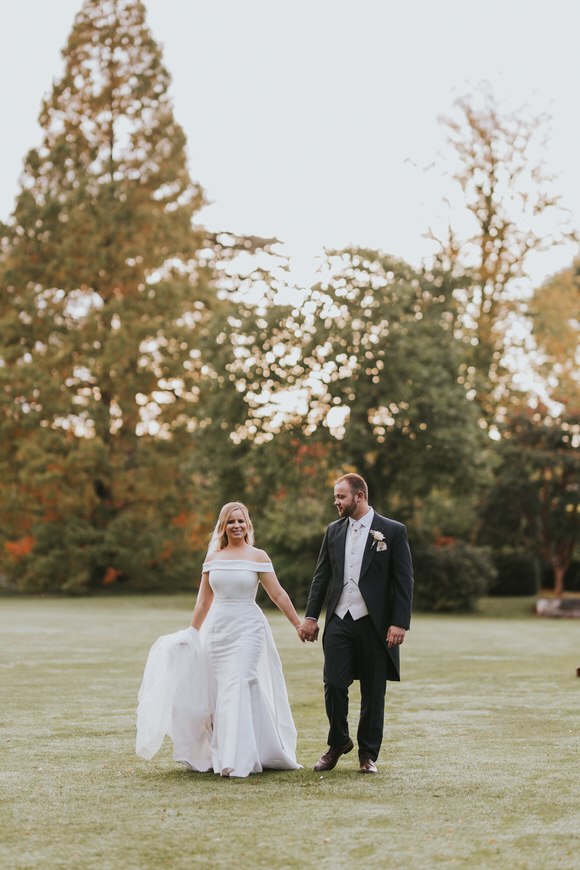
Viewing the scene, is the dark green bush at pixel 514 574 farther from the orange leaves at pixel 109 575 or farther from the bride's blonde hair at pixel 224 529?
the bride's blonde hair at pixel 224 529

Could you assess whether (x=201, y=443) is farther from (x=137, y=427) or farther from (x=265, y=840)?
(x=265, y=840)

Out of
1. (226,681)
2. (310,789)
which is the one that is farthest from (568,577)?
(310,789)

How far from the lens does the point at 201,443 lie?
30.0 metres

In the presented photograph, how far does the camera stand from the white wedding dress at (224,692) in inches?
262

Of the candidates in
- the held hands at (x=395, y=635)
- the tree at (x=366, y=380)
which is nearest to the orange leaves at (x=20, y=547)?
the tree at (x=366, y=380)

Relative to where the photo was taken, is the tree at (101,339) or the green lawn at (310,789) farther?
the tree at (101,339)

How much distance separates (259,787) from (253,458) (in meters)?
22.2

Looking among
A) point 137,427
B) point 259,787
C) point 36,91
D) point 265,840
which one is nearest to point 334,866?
point 265,840

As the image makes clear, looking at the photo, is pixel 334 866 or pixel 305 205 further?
pixel 305 205

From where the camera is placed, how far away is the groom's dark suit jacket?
6.75 meters

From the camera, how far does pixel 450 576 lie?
98.8 ft

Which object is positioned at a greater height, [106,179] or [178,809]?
[106,179]

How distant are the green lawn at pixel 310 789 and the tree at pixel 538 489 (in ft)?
62.8

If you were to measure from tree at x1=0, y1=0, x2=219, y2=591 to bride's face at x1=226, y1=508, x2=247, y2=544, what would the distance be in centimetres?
2610
